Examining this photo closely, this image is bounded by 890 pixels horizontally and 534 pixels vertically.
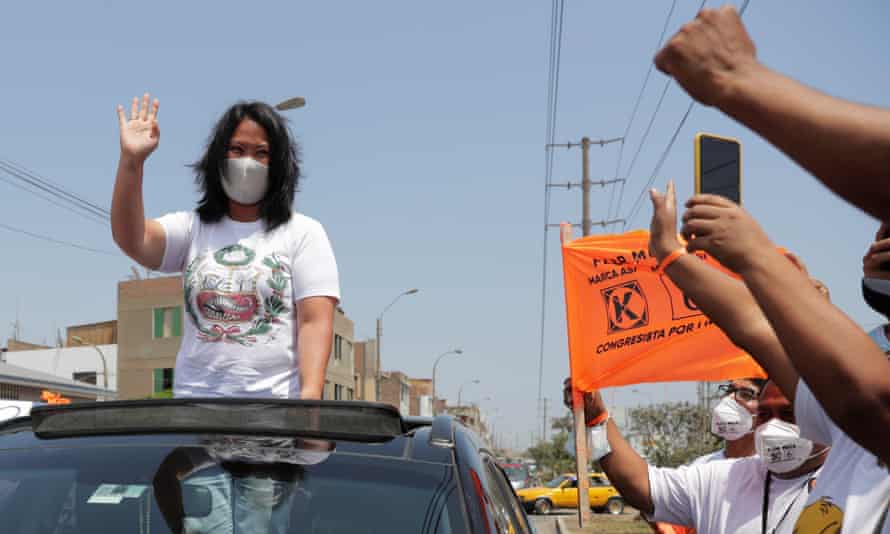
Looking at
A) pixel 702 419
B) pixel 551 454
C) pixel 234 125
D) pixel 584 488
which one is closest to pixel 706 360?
pixel 584 488

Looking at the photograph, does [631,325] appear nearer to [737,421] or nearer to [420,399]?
[737,421]

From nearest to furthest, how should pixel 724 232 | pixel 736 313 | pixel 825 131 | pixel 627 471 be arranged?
pixel 825 131, pixel 724 232, pixel 736 313, pixel 627 471

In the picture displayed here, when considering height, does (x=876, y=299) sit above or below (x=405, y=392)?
above

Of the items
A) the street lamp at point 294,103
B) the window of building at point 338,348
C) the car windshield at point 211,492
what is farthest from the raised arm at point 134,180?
the window of building at point 338,348

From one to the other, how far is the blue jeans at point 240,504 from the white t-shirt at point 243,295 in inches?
33.9

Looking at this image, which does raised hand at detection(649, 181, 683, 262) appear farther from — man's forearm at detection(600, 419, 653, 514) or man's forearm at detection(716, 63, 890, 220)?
man's forearm at detection(600, 419, 653, 514)

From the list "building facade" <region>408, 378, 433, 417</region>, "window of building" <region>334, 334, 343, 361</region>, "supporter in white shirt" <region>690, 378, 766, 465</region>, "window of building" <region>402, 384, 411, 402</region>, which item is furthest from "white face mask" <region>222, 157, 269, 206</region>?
"building facade" <region>408, 378, 433, 417</region>

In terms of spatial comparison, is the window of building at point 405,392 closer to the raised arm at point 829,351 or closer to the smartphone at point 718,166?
the smartphone at point 718,166

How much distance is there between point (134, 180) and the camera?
3.27m

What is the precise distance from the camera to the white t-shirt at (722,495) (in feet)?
11.9

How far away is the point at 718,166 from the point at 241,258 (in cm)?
155

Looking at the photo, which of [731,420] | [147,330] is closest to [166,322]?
[147,330]

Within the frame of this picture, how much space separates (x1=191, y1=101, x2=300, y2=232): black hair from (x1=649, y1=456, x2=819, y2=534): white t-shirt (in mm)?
1823

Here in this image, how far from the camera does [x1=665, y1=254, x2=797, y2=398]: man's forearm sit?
2.54 metres
